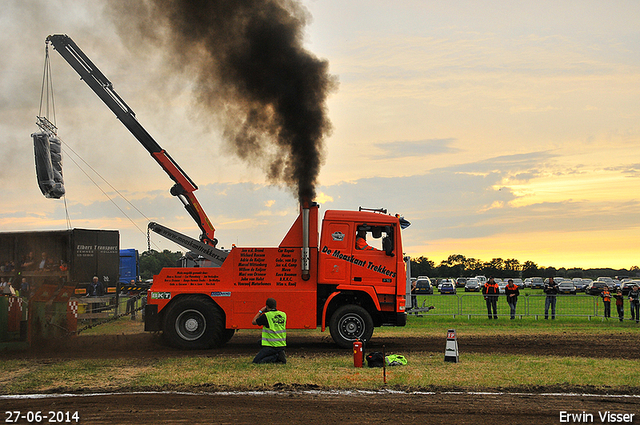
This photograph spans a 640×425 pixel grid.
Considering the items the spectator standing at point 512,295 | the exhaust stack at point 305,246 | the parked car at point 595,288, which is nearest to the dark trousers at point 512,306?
the spectator standing at point 512,295

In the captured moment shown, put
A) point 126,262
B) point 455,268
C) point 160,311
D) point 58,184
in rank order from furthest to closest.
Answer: point 455,268
point 126,262
point 58,184
point 160,311

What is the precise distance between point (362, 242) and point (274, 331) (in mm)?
3684

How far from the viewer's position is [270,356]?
12273 mm

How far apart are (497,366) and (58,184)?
39.8 feet

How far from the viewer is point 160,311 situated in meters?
14.5

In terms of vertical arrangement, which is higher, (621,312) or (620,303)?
(620,303)

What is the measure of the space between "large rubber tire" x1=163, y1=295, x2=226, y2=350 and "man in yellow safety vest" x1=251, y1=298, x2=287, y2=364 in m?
2.42

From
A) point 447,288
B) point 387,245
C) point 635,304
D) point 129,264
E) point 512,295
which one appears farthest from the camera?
point 447,288

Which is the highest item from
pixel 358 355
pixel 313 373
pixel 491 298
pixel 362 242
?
pixel 362 242

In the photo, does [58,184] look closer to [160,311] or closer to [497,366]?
[160,311]

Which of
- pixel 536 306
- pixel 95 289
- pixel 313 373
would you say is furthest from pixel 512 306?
pixel 95 289

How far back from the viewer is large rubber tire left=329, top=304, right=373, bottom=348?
1434 centimetres

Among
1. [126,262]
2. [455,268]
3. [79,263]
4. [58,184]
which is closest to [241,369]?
[58,184]

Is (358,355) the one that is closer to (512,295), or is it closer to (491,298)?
(512,295)
